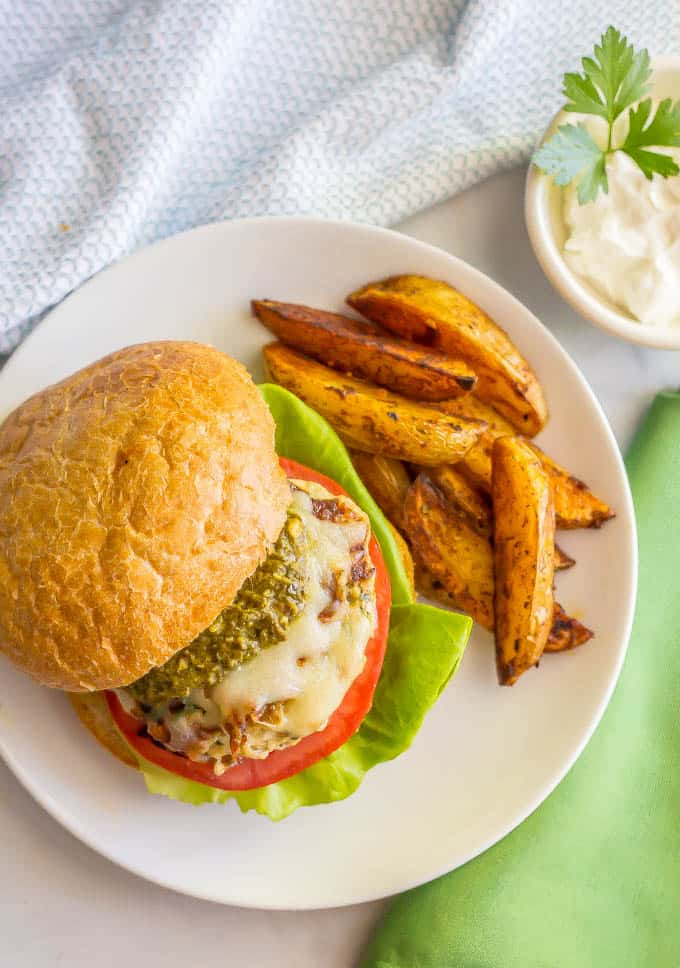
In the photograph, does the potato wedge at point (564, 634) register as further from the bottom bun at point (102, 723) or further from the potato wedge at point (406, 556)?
the bottom bun at point (102, 723)

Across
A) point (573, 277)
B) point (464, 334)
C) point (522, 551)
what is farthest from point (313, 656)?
point (573, 277)

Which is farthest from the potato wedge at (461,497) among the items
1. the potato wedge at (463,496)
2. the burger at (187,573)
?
the burger at (187,573)

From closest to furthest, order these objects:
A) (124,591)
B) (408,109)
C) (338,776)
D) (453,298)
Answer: (124,591) < (338,776) < (453,298) < (408,109)

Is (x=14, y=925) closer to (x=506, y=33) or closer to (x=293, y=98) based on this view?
(x=293, y=98)

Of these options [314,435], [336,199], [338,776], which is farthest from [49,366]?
[338,776]

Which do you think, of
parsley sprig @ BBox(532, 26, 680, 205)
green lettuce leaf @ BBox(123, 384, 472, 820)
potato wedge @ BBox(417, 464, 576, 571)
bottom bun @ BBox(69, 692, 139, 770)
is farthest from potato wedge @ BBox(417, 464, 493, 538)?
bottom bun @ BBox(69, 692, 139, 770)
